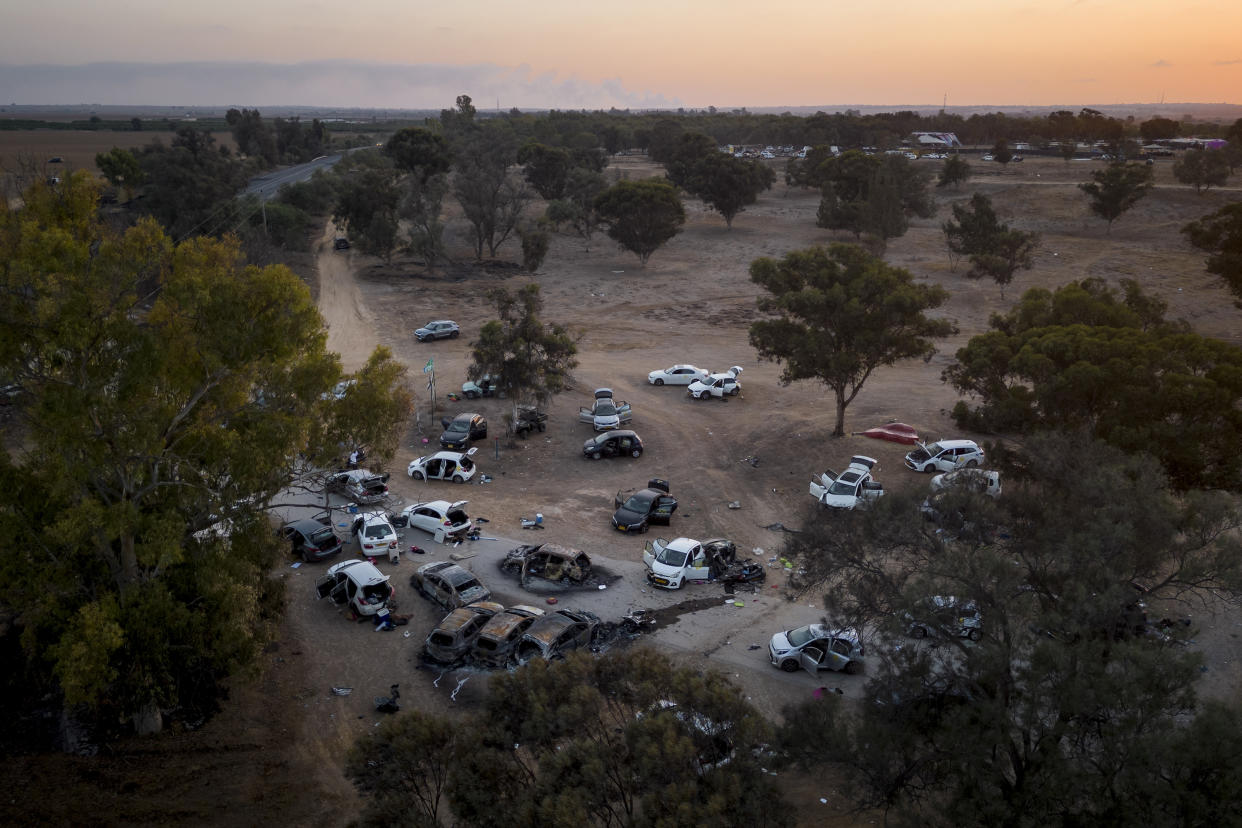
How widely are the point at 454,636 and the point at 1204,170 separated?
3270 inches

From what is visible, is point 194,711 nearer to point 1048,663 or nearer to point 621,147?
point 1048,663

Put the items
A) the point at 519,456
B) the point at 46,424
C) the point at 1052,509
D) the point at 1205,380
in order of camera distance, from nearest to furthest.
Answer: the point at 46,424
the point at 1052,509
the point at 1205,380
the point at 519,456

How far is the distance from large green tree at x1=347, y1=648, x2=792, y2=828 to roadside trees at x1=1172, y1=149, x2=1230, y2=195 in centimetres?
8382

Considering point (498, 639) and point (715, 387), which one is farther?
point (715, 387)

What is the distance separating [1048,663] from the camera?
10336 millimetres

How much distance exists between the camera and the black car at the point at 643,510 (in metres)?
→ 24.1

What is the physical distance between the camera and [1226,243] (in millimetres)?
45156

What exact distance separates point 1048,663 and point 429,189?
235ft

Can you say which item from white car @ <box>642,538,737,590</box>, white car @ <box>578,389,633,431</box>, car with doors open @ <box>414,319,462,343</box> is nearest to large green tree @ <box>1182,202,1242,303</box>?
white car @ <box>578,389,633,431</box>

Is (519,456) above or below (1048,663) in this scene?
below

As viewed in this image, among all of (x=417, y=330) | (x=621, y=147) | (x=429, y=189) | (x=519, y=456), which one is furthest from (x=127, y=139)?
(x=519, y=456)

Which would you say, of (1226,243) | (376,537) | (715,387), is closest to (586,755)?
(376,537)

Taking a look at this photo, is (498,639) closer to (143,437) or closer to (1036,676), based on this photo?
(143,437)

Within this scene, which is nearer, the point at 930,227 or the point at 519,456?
the point at 519,456
